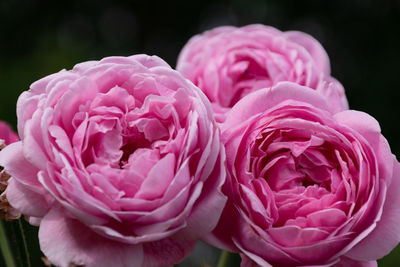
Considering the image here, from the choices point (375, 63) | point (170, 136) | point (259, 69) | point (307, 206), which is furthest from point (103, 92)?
point (375, 63)

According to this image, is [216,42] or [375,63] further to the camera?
[375,63]

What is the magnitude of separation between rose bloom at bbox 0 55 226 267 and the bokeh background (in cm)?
155

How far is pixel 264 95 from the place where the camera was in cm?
56

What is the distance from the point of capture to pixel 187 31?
308 centimetres

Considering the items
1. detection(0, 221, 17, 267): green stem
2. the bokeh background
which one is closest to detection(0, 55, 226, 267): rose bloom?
detection(0, 221, 17, 267): green stem

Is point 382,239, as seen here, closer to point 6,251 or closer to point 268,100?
point 268,100

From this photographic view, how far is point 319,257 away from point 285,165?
0.09m

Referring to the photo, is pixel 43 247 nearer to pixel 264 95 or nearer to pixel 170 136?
pixel 170 136

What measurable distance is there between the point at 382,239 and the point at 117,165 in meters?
0.23

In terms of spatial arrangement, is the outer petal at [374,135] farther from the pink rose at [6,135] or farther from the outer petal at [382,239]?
the pink rose at [6,135]

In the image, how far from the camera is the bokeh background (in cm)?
249

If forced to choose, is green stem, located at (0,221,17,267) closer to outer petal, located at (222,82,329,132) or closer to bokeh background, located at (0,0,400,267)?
outer petal, located at (222,82,329,132)

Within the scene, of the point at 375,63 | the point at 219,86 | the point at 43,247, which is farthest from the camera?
the point at 375,63

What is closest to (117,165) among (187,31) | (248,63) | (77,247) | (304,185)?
(77,247)
